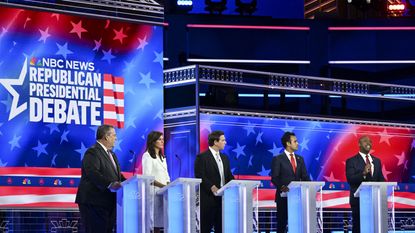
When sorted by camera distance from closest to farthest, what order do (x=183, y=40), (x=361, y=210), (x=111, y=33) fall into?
(x=361, y=210) → (x=111, y=33) → (x=183, y=40)

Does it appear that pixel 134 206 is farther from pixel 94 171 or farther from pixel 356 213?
pixel 356 213

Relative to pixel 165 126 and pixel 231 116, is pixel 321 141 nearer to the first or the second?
pixel 231 116

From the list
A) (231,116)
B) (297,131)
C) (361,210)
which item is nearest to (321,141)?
(297,131)

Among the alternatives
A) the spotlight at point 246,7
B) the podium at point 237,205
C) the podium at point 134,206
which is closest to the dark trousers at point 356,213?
the podium at point 237,205

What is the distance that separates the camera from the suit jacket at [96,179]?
817 cm

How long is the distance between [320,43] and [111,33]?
25.1 feet

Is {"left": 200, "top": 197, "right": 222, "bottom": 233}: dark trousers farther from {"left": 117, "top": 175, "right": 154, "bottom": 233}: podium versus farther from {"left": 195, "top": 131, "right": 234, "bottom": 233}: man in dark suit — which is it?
{"left": 117, "top": 175, "right": 154, "bottom": 233}: podium

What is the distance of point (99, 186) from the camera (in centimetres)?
817

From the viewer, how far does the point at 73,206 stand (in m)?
10.2

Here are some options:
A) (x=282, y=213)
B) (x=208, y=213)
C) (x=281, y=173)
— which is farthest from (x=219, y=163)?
(x=282, y=213)

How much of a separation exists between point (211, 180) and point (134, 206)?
1.56 m

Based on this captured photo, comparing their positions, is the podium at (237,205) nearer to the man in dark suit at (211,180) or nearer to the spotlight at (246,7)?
the man in dark suit at (211,180)

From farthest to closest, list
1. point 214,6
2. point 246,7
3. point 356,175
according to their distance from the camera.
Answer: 1. point 246,7
2. point 214,6
3. point 356,175

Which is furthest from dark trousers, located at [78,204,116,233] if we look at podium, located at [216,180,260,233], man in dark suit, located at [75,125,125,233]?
podium, located at [216,180,260,233]
